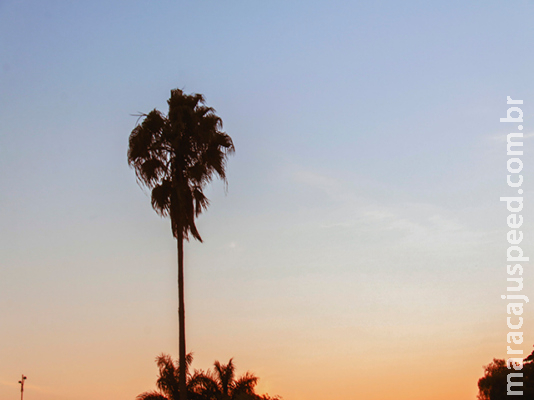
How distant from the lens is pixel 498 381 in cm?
4762

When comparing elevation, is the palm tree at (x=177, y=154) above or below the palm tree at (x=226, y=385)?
above

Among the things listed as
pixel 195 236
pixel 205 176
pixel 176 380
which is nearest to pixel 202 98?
pixel 205 176

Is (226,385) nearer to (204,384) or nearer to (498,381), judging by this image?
(204,384)

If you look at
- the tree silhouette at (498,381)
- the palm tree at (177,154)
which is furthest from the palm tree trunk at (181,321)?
the tree silhouette at (498,381)

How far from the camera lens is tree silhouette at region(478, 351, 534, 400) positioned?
46.3 meters

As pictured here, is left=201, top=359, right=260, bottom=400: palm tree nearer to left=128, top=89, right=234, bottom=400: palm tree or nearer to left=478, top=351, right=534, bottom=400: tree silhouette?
left=128, top=89, right=234, bottom=400: palm tree

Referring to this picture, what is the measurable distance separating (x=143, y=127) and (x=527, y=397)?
32.5m

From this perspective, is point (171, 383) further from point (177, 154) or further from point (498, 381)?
point (498, 381)

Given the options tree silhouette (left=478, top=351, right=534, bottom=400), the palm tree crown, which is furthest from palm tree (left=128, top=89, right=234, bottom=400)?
tree silhouette (left=478, top=351, right=534, bottom=400)

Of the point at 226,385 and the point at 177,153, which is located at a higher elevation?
the point at 177,153

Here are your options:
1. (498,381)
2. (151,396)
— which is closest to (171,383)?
(151,396)

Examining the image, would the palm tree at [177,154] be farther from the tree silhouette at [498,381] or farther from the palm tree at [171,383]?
the tree silhouette at [498,381]

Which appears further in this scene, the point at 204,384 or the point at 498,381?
the point at 498,381

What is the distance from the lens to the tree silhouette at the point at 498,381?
46.3 meters
